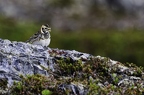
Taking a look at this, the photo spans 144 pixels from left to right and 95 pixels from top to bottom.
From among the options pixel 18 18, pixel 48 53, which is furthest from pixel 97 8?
pixel 48 53

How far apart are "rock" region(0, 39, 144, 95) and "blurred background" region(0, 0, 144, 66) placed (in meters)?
20.0

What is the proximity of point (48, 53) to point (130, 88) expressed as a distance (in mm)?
2499

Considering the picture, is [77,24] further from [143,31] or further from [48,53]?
[48,53]

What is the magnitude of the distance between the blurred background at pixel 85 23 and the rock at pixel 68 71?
20016mm

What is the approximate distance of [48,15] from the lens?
165 feet

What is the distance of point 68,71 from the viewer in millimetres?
16141

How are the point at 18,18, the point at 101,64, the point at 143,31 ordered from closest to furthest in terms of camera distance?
the point at 101,64, the point at 143,31, the point at 18,18

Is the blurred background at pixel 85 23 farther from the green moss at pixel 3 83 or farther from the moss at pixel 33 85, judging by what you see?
the green moss at pixel 3 83

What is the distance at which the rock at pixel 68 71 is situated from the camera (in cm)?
1532

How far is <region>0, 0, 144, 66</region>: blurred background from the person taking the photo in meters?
38.6

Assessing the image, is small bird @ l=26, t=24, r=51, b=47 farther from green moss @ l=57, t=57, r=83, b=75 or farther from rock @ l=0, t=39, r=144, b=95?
green moss @ l=57, t=57, r=83, b=75

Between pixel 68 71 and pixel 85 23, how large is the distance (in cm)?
3307

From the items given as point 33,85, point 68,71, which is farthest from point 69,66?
point 33,85

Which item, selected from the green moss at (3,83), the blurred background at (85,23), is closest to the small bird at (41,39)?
the green moss at (3,83)
